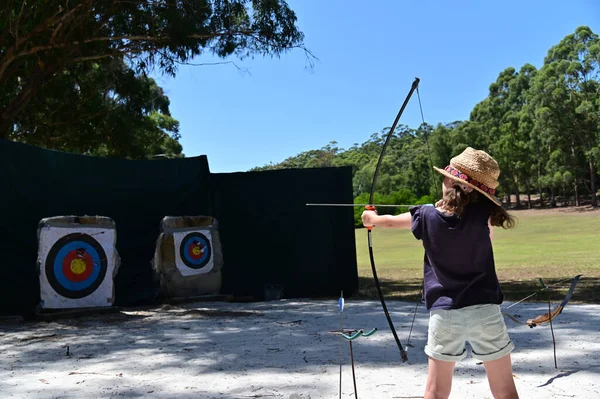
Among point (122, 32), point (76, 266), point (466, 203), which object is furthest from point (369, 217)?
point (122, 32)

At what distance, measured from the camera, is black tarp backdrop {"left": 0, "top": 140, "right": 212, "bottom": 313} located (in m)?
5.87

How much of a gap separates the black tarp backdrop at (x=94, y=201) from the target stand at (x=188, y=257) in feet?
A: 0.94

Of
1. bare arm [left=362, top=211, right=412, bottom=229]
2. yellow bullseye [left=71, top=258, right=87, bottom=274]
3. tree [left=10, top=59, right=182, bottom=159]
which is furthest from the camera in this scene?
tree [left=10, top=59, right=182, bottom=159]

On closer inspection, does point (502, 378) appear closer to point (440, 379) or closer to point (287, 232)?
point (440, 379)

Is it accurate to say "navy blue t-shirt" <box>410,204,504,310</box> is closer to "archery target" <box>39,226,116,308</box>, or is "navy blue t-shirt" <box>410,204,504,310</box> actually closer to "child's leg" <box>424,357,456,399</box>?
"child's leg" <box>424,357,456,399</box>

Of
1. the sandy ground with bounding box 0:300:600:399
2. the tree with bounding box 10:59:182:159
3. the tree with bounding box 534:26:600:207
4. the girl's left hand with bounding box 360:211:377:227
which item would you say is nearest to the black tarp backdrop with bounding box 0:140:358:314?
the sandy ground with bounding box 0:300:600:399

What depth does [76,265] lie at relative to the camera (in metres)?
6.06

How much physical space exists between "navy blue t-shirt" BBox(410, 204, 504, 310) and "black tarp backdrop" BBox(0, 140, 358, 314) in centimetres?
522

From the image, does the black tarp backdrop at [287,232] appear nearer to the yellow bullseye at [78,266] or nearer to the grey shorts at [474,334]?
the yellow bullseye at [78,266]

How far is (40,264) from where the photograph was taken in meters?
5.82

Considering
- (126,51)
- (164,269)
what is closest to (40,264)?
(164,269)

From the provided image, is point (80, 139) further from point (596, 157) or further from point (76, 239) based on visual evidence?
point (596, 157)

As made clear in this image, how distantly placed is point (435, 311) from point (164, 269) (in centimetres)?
531

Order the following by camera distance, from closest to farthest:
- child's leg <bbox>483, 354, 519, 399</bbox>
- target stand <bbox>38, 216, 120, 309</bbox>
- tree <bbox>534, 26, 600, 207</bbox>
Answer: child's leg <bbox>483, 354, 519, 399</bbox> < target stand <bbox>38, 216, 120, 309</bbox> < tree <bbox>534, 26, 600, 207</bbox>
